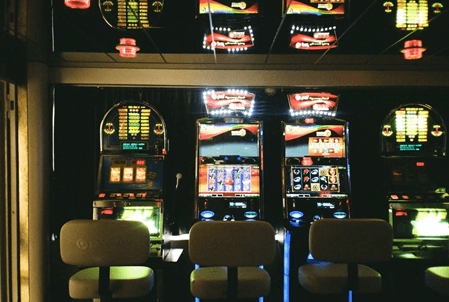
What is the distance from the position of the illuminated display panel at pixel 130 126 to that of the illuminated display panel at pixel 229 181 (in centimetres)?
67

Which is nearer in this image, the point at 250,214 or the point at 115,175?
the point at 250,214

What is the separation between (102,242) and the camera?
284cm

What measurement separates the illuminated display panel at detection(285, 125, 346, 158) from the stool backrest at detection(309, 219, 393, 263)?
1723 mm

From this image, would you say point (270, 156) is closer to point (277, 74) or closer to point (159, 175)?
point (277, 74)

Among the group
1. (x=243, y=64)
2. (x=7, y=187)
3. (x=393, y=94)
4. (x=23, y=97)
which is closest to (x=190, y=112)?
(x=243, y=64)

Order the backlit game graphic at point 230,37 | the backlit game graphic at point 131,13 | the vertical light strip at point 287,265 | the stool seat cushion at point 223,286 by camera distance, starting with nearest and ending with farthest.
Result: the stool seat cushion at point 223,286 → the backlit game graphic at point 131,13 → the backlit game graphic at point 230,37 → the vertical light strip at point 287,265

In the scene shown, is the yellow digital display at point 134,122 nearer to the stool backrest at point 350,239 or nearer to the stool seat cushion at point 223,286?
the stool seat cushion at point 223,286

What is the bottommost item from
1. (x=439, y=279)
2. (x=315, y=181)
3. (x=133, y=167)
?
(x=439, y=279)

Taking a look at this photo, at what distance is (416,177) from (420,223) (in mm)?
540

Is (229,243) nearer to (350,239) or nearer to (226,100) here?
(350,239)

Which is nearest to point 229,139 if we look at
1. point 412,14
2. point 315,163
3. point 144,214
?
point 315,163

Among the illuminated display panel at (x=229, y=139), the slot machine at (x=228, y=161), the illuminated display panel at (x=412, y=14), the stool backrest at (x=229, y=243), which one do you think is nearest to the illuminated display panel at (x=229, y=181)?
the slot machine at (x=228, y=161)

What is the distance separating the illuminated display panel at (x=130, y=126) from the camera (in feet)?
14.8

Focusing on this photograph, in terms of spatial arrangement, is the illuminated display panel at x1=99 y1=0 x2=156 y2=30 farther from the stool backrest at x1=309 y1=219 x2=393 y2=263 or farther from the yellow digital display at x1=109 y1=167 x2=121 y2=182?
the stool backrest at x1=309 y1=219 x2=393 y2=263
